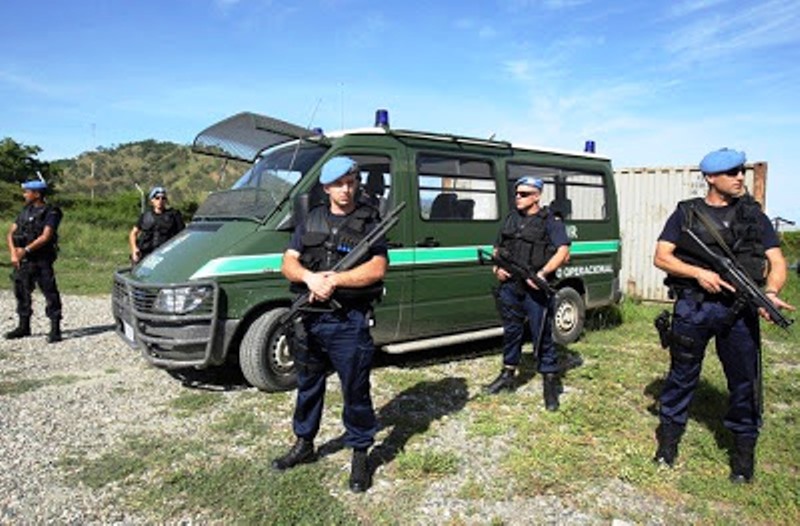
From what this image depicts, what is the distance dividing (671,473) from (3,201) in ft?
103

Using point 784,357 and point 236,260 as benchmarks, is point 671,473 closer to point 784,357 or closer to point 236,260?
→ point 236,260

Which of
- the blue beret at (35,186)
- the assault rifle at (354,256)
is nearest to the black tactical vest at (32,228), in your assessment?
the blue beret at (35,186)

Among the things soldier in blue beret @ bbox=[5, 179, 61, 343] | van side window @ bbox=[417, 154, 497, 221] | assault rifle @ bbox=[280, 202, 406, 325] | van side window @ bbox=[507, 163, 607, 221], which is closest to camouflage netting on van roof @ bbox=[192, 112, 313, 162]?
van side window @ bbox=[417, 154, 497, 221]

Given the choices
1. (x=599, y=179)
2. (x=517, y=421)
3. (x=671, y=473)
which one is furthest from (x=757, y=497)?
(x=599, y=179)

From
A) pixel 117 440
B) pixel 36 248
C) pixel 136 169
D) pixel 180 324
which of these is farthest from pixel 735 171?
pixel 136 169

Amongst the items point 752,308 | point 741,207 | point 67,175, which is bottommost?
point 752,308

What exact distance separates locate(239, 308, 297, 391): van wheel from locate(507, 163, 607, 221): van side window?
10.2 feet

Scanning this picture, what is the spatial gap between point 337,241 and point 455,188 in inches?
110

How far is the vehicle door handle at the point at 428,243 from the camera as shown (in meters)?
5.45

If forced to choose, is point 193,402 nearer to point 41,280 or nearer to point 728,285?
point 41,280

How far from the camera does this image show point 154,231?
22.4ft

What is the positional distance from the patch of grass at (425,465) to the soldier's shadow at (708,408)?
1.88m

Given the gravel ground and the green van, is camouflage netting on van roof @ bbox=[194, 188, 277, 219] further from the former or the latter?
the gravel ground

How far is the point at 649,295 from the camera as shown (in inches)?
409
